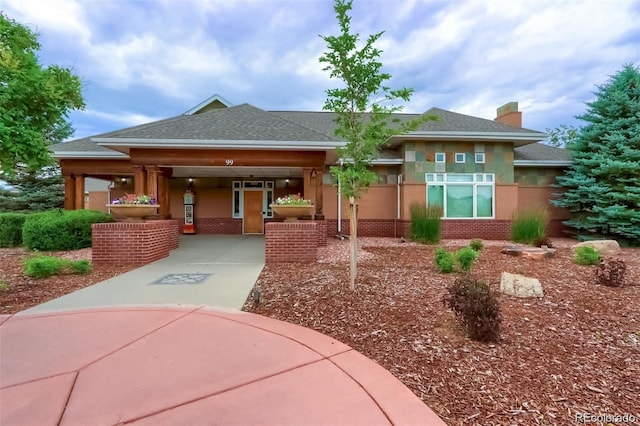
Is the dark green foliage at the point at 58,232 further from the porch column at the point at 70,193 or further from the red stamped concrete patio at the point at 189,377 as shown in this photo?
the red stamped concrete patio at the point at 189,377

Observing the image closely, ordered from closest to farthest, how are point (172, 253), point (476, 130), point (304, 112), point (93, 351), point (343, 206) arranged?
point (93, 351), point (172, 253), point (476, 130), point (343, 206), point (304, 112)

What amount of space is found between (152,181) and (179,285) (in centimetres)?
478

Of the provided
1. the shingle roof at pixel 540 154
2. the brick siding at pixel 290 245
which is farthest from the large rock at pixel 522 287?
the shingle roof at pixel 540 154

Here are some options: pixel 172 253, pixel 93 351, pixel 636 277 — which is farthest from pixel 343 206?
pixel 93 351

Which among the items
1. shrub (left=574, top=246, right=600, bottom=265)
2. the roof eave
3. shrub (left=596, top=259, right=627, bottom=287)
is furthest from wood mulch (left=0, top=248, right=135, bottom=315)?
the roof eave

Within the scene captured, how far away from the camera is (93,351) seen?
2.71m

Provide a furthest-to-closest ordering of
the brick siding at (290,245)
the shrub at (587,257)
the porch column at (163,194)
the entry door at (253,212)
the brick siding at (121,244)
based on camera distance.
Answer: the entry door at (253,212), the porch column at (163,194), the brick siding at (290,245), the brick siding at (121,244), the shrub at (587,257)

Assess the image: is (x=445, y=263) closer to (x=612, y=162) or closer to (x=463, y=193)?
(x=463, y=193)

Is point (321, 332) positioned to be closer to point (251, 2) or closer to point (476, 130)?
point (251, 2)

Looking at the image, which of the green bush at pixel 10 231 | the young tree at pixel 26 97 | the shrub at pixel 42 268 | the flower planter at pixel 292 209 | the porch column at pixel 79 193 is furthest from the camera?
the porch column at pixel 79 193

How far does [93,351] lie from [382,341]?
2.63 metres

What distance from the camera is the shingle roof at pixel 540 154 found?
13.8m

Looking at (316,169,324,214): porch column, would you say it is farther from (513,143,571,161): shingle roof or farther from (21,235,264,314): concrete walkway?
(513,143,571,161): shingle roof

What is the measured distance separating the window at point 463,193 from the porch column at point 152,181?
9696 millimetres
